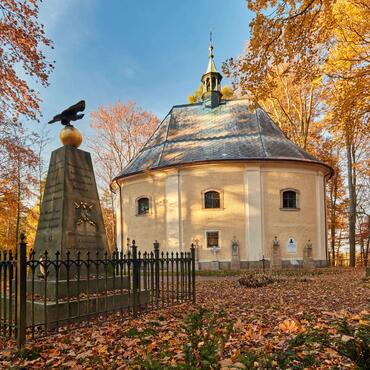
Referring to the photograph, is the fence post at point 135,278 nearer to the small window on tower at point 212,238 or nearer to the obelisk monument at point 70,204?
the obelisk monument at point 70,204

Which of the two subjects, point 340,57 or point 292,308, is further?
point 340,57

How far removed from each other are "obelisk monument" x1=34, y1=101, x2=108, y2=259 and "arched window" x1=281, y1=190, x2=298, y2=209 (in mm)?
14474

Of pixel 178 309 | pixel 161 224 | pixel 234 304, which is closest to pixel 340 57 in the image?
pixel 234 304

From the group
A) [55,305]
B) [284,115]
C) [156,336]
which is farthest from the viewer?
[284,115]

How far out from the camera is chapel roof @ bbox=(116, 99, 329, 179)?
1970 centimetres

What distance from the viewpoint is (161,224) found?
20.4 metres

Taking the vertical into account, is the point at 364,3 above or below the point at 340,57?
above

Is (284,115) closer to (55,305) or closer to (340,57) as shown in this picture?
(340,57)

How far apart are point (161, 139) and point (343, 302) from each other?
17.5m

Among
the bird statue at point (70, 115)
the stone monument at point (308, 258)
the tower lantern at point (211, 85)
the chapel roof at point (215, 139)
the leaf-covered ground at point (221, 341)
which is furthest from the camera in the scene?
the tower lantern at point (211, 85)

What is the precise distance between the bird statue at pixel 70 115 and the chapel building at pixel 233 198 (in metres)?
12.3

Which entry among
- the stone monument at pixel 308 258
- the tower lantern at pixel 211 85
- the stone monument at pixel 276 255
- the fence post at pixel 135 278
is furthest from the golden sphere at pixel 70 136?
the tower lantern at pixel 211 85

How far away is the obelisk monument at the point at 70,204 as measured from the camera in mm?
6520

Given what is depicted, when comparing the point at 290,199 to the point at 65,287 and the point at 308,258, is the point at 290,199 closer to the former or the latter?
the point at 308,258
